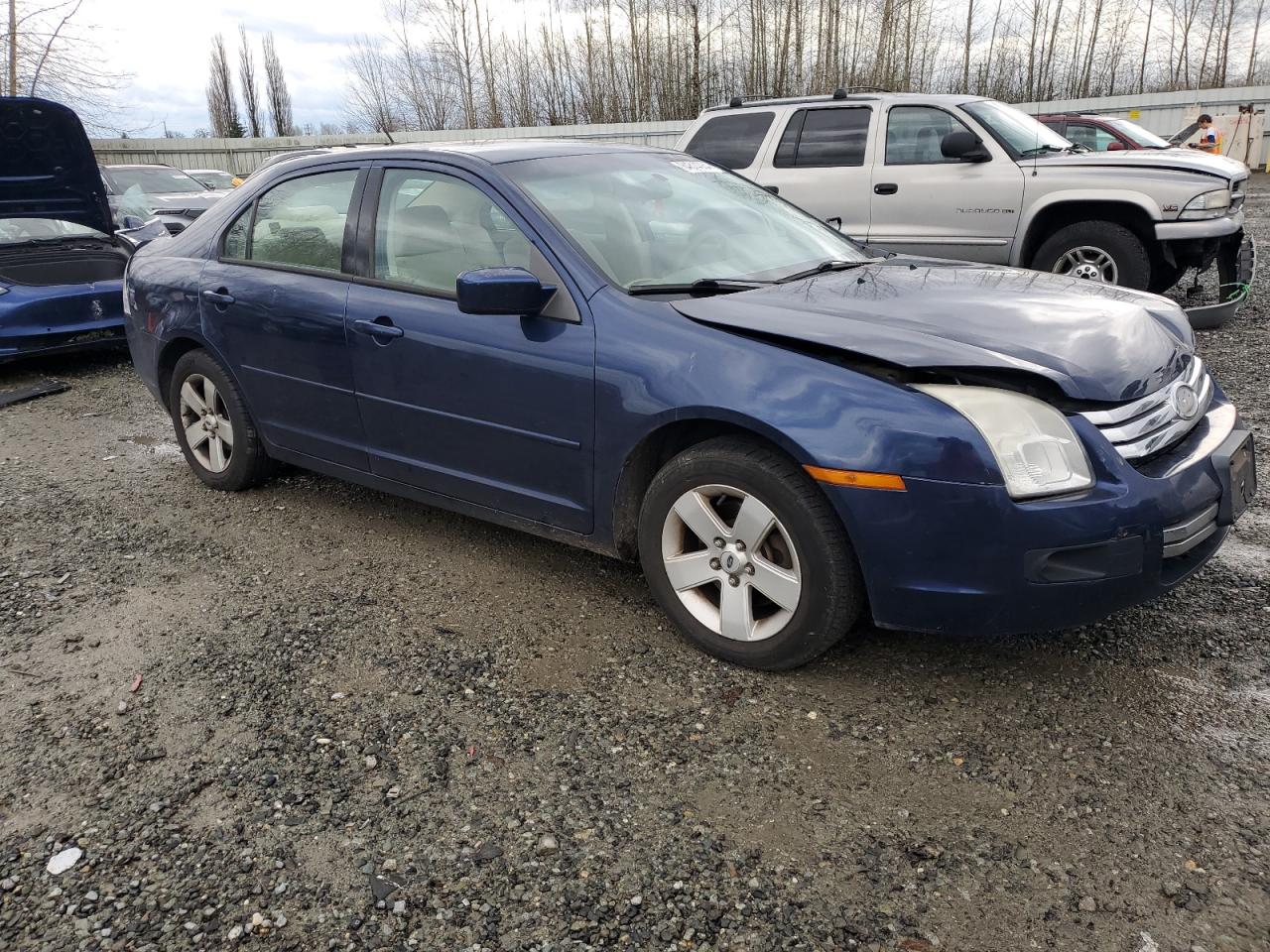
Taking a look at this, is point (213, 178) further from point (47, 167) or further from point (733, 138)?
point (733, 138)

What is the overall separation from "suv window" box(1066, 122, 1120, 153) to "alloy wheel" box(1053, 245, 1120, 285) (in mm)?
5302

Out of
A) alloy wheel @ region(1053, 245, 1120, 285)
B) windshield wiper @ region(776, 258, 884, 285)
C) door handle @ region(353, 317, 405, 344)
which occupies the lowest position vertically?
alloy wheel @ region(1053, 245, 1120, 285)

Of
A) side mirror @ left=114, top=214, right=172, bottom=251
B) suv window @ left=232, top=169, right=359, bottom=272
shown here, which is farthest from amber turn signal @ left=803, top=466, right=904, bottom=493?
side mirror @ left=114, top=214, right=172, bottom=251

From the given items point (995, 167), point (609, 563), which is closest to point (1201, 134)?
point (995, 167)

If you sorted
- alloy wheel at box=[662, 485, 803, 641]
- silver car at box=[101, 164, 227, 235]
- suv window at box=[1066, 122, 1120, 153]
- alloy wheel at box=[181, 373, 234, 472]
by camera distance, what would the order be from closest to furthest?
alloy wheel at box=[662, 485, 803, 641], alloy wheel at box=[181, 373, 234, 472], suv window at box=[1066, 122, 1120, 153], silver car at box=[101, 164, 227, 235]

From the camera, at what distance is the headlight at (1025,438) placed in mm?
2596

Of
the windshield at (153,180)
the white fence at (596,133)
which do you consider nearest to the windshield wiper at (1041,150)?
the windshield at (153,180)

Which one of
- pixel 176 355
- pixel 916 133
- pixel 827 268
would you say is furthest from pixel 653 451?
pixel 916 133

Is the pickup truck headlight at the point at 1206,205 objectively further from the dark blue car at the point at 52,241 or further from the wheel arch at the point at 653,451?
the dark blue car at the point at 52,241

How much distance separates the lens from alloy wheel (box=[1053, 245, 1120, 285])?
7.43 meters

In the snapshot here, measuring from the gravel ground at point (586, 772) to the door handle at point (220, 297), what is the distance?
1234 millimetres

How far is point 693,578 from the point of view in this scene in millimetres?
3170

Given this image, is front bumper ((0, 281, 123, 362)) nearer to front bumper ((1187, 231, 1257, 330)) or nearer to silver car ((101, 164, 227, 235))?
silver car ((101, 164, 227, 235))

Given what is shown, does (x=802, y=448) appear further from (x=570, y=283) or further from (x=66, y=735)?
(x=66, y=735)
